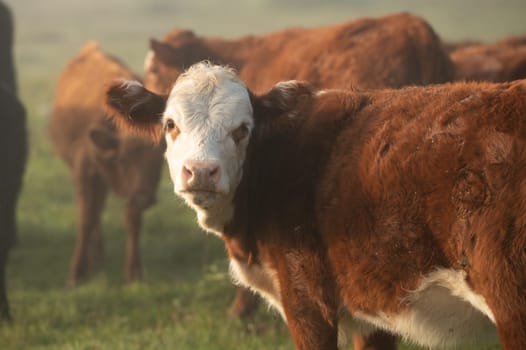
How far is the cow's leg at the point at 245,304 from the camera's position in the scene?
7.95 metres

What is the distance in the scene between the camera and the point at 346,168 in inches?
192

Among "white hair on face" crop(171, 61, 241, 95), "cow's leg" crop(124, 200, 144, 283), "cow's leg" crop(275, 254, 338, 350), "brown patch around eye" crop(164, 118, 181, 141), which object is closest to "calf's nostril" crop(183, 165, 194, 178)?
"brown patch around eye" crop(164, 118, 181, 141)

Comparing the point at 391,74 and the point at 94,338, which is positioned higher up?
the point at 391,74

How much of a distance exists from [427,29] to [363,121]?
3.24 meters

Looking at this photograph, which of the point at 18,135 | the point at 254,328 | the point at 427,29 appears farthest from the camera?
the point at 18,135

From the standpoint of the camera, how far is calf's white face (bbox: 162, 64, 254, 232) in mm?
4715

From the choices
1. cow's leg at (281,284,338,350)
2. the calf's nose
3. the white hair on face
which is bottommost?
cow's leg at (281,284,338,350)

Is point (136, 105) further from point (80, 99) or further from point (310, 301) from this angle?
point (80, 99)

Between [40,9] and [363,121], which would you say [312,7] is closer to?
[40,9]

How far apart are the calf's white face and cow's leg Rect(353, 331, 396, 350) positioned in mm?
1251

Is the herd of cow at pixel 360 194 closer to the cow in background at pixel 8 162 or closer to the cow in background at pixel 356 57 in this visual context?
the cow in background at pixel 356 57

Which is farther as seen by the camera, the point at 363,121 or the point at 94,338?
the point at 94,338

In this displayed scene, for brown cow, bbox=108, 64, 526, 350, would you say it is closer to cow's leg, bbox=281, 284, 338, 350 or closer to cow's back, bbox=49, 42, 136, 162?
cow's leg, bbox=281, 284, 338, 350

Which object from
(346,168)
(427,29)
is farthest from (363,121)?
(427,29)
